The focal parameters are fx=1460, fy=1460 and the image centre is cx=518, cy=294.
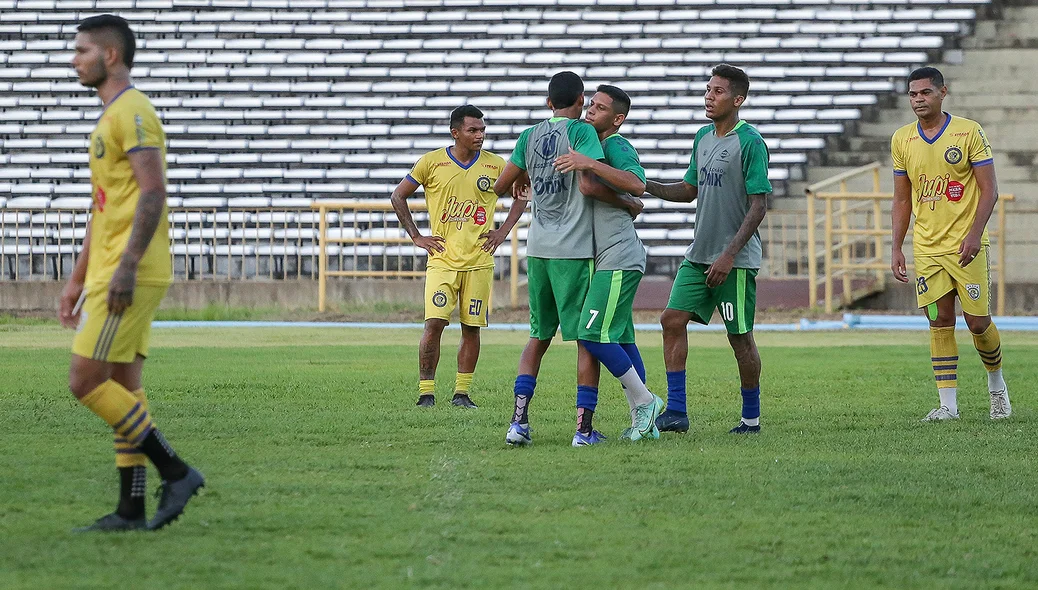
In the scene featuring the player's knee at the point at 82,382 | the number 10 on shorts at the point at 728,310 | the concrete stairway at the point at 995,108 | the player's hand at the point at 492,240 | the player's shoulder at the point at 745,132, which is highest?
the concrete stairway at the point at 995,108

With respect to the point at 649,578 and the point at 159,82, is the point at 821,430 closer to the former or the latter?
the point at 649,578

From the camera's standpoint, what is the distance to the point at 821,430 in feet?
26.2

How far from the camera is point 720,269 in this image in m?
7.78

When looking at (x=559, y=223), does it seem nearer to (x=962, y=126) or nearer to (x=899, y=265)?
(x=899, y=265)

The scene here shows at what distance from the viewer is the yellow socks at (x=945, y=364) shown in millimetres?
8648

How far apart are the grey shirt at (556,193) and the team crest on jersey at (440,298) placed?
257cm

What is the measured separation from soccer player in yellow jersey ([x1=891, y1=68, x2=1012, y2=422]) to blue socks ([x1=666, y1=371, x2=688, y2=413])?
1531 mm

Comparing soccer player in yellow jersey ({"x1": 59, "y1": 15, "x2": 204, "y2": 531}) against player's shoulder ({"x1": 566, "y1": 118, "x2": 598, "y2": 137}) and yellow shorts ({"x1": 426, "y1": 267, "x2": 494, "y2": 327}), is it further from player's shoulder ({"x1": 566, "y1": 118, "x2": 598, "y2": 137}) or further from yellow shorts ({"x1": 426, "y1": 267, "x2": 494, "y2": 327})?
yellow shorts ({"x1": 426, "y1": 267, "x2": 494, "y2": 327})

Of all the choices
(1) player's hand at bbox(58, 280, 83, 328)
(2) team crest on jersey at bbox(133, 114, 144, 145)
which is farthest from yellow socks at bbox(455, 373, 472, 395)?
(2) team crest on jersey at bbox(133, 114, 144, 145)

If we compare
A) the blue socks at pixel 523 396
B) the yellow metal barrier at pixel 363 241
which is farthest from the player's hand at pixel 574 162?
the yellow metal barrier at pixel 363 241

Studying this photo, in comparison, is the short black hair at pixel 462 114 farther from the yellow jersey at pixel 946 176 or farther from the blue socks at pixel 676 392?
the yellow jersey at pixel 946 176

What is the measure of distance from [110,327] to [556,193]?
2927 millimetres

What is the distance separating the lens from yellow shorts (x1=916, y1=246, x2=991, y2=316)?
8.62 meters

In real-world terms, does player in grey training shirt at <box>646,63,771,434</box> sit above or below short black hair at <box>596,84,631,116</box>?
below
